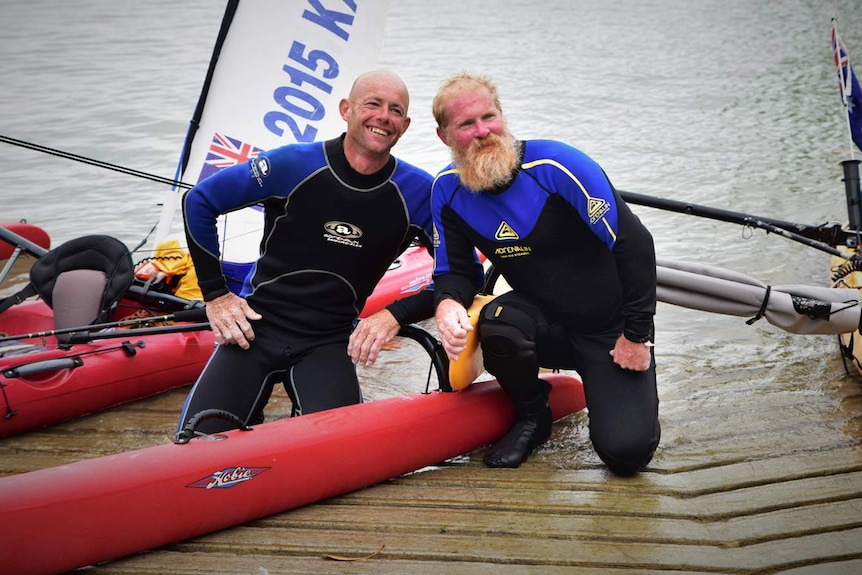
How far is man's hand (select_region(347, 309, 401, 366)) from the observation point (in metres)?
2.51

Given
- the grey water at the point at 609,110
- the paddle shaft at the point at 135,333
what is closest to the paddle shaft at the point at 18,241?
the paddle shaft at the point at 135,333

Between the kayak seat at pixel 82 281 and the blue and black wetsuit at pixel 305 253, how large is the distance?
0.96 m

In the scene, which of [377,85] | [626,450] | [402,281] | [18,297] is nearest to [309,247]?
[377,85]

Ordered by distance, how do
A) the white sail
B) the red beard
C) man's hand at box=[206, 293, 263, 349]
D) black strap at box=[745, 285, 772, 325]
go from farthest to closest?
the white sail < black strap at box=[745, 285, 772, 325] < man's hand at box=[206, 293, 263, 349] < the red beard

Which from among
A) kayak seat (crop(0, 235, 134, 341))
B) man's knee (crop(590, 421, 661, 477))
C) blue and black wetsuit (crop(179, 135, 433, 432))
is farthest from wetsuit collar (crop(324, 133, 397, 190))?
kayak seat (crop(0, 235, 134, 341))

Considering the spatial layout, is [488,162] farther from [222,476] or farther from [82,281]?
[82,281]

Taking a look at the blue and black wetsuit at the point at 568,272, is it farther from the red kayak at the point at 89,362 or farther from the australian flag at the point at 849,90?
the australian flag at the point at 849,90

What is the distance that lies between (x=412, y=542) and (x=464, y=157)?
113 cm

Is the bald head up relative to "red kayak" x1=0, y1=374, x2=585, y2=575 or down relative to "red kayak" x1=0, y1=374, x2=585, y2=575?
up

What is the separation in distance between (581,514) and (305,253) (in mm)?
1173

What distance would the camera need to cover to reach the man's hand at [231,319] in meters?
2.66

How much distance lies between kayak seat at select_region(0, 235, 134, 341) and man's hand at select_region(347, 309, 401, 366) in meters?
1.41

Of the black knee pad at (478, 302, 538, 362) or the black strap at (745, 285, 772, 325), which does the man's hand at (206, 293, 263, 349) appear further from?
the black strap at (745, 285, 772, 325)

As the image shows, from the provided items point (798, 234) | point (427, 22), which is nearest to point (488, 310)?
point (798, 234)
